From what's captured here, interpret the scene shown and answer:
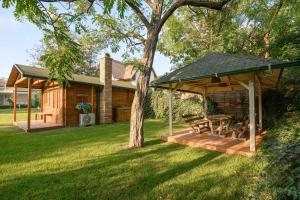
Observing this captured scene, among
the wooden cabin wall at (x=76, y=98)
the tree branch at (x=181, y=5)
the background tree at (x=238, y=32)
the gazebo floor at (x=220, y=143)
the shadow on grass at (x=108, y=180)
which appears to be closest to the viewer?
the shadow on grass at (x=108, y=180)

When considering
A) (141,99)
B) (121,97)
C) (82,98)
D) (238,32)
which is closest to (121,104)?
(121,97)

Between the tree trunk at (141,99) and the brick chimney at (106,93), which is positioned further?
the brick chimney at (106,93)

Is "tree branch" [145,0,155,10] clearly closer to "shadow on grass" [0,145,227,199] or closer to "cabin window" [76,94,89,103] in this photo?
"shadow on grass" [0,145,227,199]

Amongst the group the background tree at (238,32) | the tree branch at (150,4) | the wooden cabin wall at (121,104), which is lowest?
the wooden cabin wall at (121,104)

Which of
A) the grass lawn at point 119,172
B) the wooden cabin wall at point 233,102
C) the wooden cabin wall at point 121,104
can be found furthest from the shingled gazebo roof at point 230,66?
the wooden cabin wall at point 121,104

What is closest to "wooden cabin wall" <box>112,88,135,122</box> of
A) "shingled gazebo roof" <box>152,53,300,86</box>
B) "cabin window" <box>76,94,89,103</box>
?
"cabin window" <box>76,94,89,103</box>

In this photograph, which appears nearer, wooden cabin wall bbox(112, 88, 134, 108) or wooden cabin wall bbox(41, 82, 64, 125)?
wooden cabin wall bbox(41, 82, 64, 125)

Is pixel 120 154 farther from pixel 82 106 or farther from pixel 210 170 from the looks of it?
pixel 82 106

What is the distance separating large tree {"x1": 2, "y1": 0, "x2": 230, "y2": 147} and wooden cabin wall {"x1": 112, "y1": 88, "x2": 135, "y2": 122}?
7.41m

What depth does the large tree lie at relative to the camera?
4.16 meters

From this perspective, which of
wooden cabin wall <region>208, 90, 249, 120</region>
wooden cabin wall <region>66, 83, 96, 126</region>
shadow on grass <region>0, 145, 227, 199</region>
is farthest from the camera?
wooden cabin wall <region>66, 83, 96, 126</region>

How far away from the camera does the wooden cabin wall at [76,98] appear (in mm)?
14250

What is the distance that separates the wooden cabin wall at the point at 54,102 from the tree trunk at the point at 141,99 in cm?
811

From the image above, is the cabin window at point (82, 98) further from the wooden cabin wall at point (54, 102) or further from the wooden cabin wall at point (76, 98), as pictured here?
the wooden cabin wall at point (54, 102)
